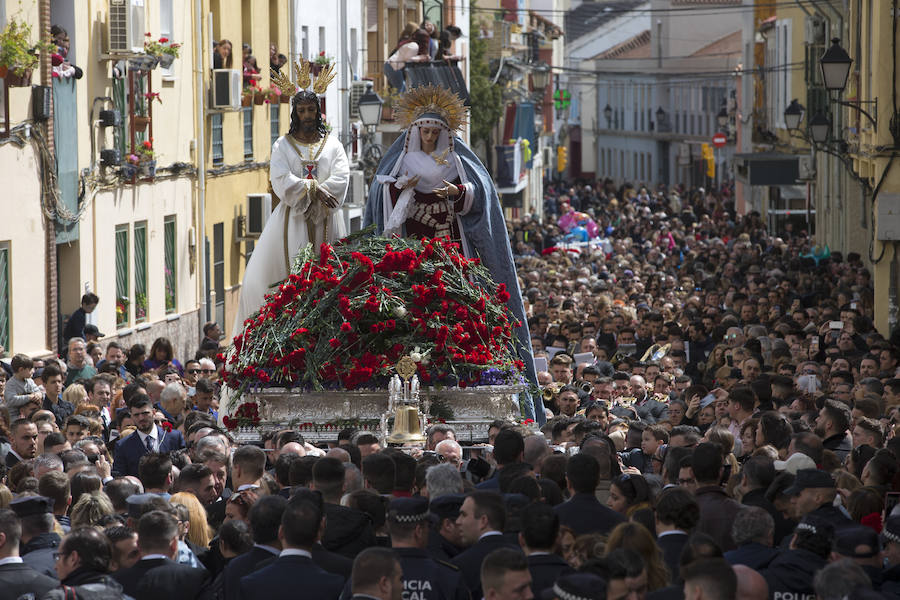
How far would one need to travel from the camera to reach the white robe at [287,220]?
40.4 feet

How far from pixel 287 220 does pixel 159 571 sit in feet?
→ 19.4

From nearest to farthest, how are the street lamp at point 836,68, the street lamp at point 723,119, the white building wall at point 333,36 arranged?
the street lamp at point 836,68 < the white building wall at point 333,36 < the street lamp at point 723,119

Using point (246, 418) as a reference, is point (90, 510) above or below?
above

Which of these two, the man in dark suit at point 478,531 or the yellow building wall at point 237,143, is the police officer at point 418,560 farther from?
the yellow building wall at point 237,143

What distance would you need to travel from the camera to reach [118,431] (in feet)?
38.6

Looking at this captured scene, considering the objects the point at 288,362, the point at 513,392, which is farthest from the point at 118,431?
the point at 513,392

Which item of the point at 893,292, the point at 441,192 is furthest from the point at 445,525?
the point at 893,292

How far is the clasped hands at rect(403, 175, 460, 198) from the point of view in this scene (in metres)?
12.0

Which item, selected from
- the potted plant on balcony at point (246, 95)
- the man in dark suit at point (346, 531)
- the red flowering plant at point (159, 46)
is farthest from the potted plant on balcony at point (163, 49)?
the man in dark suit at point (346, 531)

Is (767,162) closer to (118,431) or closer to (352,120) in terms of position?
(352,120)

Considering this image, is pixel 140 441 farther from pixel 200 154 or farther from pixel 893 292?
pixel 200 154

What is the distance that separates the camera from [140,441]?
10836mm

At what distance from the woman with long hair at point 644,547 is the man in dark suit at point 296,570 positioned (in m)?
1.04

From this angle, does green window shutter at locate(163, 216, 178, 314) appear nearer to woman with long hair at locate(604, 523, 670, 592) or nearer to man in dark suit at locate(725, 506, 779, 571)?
man in dark suit at locate(725, 506, 779, 571)
